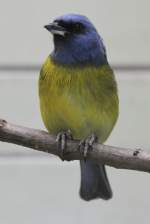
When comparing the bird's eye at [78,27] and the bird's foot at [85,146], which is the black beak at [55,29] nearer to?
the bird's eye at [78,27]

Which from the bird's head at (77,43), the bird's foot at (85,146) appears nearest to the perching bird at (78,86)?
the bird's head at (77,43)

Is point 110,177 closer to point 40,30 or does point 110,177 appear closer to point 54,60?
point 40,30

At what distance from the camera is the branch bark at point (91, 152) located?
1.90m

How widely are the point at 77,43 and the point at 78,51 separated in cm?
2

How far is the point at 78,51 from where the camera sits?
7.39 ft

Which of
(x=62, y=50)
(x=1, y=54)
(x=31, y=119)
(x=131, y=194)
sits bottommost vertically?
(x=131, y=194)

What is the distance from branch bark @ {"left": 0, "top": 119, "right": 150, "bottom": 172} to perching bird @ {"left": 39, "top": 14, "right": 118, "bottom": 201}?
8.7 inches

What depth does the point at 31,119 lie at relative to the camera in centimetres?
322

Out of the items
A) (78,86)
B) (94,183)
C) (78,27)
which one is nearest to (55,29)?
(78,27)

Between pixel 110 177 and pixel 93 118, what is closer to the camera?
pixel 93 118

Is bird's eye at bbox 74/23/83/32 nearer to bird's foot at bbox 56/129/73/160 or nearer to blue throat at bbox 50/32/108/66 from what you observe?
blue throat at bbox 50/32/108/66

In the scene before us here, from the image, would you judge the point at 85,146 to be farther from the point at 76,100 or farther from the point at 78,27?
the point at 78,27

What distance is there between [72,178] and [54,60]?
1.09 meters

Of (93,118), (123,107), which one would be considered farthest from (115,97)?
(123,107)
